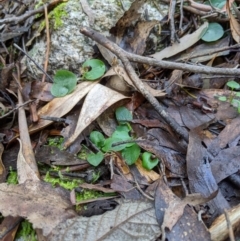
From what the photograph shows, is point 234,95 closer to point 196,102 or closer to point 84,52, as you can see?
point 196,102

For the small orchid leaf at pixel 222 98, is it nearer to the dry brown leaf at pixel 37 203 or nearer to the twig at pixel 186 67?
the twig at pixel 186 67

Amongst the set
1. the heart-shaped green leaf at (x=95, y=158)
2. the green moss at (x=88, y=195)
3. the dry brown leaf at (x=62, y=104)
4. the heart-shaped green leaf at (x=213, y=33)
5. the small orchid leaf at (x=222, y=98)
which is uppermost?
the heart-shaped green leaf at (x=213, y=33)

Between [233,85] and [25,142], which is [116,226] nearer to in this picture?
[25,142]

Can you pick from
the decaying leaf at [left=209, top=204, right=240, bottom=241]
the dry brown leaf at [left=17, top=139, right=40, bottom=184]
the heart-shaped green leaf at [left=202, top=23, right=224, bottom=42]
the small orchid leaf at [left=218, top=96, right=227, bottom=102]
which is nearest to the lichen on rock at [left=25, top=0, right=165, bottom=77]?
A: the heart-shaped green leaf at [left=202, top=23, right=224, bottom=42]

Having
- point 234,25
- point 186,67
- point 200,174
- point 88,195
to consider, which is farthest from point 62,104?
point 234,25

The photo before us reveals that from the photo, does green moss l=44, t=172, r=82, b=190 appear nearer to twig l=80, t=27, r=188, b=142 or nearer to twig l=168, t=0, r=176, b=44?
twig l=80, t=27, r=188, b=142

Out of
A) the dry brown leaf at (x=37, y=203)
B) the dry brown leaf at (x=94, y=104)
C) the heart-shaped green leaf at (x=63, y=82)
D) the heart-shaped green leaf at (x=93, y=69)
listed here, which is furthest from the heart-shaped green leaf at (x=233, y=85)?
the dry brown leaf at (x=37, y=203)

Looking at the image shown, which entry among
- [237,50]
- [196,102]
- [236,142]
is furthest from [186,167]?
[237,50]
